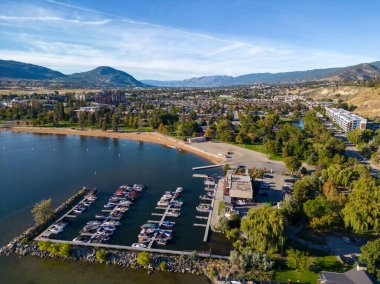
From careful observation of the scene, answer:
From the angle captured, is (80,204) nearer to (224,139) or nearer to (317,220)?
(317,220)

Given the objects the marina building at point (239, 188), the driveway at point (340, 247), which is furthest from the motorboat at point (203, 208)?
the driveway at point (340, 247)

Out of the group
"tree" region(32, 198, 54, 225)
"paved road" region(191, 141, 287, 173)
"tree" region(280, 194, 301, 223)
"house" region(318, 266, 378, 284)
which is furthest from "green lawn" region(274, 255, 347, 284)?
"paved road" region(191, 141, 287, 173)

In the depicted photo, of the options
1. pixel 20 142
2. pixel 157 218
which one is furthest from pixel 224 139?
pixel 20 142

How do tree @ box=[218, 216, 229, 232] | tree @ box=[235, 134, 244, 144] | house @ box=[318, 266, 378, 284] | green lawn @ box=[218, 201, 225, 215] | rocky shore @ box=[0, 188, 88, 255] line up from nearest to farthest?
house @ box=[318, 266, 378, 284] → rocky shore @ box=[0, 188, 88, 255] → tree @ box=[218, 216, 229, 232] → green lawn @ box=[218, 201, 225, 215] → tree @ box=[235, 134, 244, 144]

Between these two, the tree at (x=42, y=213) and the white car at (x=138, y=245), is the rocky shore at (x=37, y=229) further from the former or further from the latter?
the white car at (x=138, y=245)

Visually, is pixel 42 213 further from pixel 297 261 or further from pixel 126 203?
pixel 297 261

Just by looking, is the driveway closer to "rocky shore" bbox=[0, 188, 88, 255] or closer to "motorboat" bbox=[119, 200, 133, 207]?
"motorboat" bbox=[119, 200, 133, 207]
